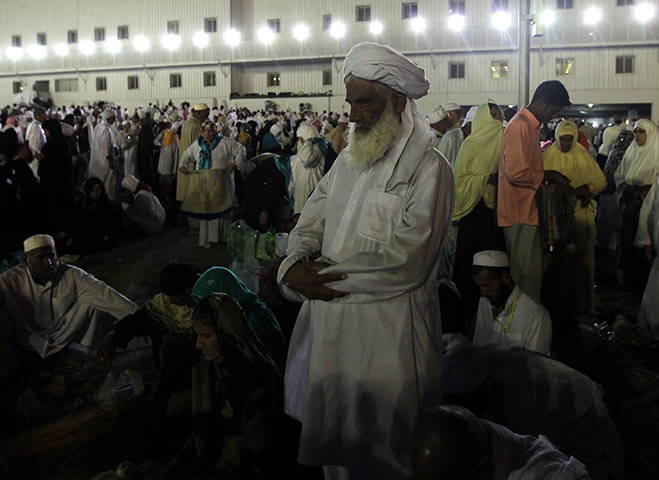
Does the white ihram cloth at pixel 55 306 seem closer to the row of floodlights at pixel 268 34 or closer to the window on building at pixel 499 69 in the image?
the row of floodlights at pixel 268 34

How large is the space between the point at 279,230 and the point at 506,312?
13.3ft

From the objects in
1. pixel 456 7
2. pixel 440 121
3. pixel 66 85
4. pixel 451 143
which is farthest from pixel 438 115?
pixel 66 85

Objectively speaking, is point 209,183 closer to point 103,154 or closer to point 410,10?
point 103,154

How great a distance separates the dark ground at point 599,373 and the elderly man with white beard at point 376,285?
0.93 metres

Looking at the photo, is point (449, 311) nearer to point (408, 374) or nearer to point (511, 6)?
point (408, 374)

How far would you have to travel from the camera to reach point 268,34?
3042 centimetres

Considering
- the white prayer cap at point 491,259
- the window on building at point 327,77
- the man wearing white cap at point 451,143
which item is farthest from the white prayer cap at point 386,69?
the window on building at point 327,77

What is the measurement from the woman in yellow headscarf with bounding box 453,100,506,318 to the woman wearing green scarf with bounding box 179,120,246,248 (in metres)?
3.99

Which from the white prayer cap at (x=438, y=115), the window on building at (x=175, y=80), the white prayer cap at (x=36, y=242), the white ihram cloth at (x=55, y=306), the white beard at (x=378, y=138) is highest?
the window on building at (x=175, y=80)

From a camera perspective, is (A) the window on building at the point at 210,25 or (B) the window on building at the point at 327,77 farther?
(A) the window on building at the point at 210,25

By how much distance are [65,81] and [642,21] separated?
3023cm

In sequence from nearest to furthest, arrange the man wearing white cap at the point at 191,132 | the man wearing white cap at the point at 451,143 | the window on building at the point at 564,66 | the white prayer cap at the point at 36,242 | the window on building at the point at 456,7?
the white prayer cap at the point at 36,242, the man wearing white cap at the point at 451,143, the man wearing white cap at the point at 191,132, the window on building at the point at 564,66, the window on building at the point at 456,7

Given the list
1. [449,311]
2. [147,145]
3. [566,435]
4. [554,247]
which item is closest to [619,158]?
[554,247]

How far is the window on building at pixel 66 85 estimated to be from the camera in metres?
35.1
